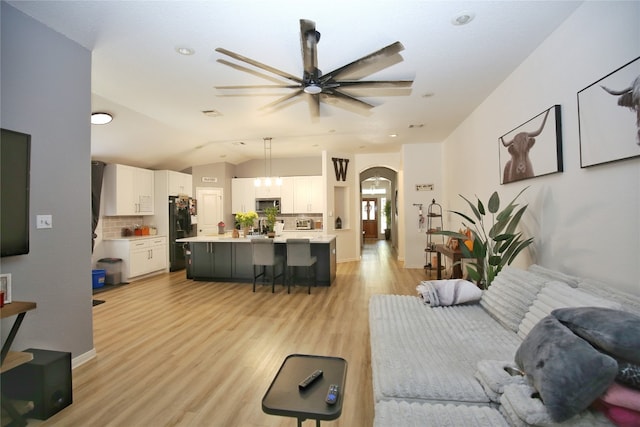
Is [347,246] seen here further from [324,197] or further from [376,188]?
[376,188]

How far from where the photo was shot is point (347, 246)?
24.8 feet

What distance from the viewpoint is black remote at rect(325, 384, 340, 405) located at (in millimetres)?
1251

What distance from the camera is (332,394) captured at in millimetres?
1294

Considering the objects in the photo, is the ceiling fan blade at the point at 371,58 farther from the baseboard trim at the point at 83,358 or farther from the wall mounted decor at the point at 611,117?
the baseboard trim at the point at 83,358

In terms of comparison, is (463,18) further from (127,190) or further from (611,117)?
(127,190)

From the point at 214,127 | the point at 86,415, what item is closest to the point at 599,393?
the point at 86,415

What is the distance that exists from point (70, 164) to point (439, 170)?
6350 mm

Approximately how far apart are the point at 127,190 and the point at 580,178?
267 inches

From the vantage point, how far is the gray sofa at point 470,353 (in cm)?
120

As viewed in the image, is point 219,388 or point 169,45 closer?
point 219,388

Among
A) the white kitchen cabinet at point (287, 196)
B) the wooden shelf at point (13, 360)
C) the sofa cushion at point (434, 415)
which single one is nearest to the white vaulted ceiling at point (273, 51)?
the wooden shelf at point (13, 360)

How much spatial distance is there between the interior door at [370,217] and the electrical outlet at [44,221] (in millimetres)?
12598

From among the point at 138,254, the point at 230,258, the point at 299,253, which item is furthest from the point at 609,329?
the point at 138,254

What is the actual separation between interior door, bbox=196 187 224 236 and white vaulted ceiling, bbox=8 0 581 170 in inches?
101
